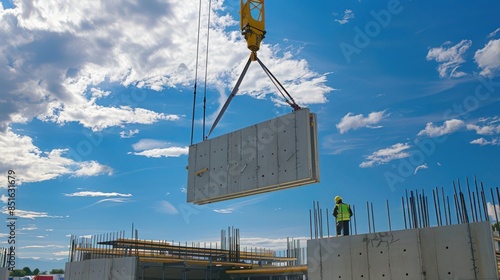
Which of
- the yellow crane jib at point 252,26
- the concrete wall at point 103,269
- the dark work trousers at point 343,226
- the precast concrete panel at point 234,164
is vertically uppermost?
the yellow crane jib at point 252,26

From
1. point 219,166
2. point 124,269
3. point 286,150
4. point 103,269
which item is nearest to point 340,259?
point 286,150

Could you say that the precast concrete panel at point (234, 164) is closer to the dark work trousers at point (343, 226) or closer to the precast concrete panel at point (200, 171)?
the precast concrete panel at point (200, 171)

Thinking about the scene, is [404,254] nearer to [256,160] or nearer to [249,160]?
[256,160]

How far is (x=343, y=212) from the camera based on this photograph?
14992 mm

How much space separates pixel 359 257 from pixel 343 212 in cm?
193

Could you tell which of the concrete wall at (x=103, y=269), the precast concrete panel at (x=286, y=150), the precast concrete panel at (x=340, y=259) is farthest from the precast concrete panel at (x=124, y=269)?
the precast concrete panel at (x=340, y=259)

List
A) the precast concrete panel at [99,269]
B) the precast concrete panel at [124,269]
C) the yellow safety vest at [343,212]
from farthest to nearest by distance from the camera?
the precast concrete panel at [99,269] < the precast concrete panel at [124,269] < the yellow safety vest at [343,212]

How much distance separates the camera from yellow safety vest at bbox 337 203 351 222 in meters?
15.0

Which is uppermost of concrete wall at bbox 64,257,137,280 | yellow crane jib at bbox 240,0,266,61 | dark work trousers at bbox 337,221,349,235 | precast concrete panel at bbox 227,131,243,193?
yellow crane jib at bbox 240,0,266,61

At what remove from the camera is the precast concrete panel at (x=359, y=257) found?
13264 millimetres

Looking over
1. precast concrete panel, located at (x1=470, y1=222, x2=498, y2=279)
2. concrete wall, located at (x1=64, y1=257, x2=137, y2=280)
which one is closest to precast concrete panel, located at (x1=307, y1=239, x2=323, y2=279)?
precast concrete panel, located at (x1=470, y1=222, x2=498, y2=279)

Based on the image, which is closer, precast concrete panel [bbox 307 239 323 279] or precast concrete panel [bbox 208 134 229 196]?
precast concrete panel [bbox 307 239 323 279]

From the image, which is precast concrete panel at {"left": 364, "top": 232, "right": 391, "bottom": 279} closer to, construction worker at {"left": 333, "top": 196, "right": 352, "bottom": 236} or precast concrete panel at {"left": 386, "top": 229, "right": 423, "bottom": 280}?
precast concrete panel at {"left": 386, "top": 229, "right": 423, "bottom": 280}

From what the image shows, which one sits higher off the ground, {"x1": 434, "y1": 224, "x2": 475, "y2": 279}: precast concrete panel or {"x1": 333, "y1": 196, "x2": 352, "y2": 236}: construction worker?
{"x1": 333, "y1": 196, "x2": 352, "y2": 236}: construction worker
